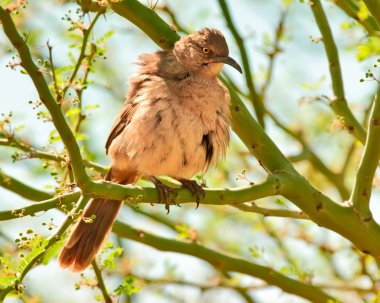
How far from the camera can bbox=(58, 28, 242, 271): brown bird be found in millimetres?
5387

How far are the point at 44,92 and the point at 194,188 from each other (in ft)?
6.16

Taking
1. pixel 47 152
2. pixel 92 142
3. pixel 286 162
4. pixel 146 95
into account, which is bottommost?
pixel 47 152

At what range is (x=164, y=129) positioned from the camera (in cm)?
533

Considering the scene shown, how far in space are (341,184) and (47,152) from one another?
10.6 feet

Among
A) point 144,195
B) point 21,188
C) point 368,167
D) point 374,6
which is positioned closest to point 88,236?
point 21,188

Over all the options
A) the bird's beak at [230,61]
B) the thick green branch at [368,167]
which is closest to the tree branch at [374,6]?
the thick green branch at [368,167]

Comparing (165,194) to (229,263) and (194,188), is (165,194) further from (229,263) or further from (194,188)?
(229,263)

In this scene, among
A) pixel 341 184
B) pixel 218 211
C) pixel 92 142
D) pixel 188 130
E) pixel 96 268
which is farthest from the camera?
pixel 218 211

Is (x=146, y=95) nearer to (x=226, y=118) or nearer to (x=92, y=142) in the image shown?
(x=226, y=118)

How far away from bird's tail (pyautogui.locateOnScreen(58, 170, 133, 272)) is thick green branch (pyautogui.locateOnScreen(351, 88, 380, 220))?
1.91 meters

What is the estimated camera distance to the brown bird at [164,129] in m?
5.39

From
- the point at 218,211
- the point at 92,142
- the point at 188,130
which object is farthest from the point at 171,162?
the point at 218,211

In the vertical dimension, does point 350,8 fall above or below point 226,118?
above

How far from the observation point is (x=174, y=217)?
8.48 m
